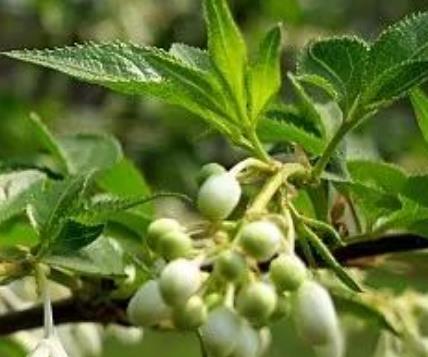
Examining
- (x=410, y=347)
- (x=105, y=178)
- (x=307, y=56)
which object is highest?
(x=307, y=56)

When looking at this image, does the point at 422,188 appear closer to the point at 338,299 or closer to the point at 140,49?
the point at 140,49

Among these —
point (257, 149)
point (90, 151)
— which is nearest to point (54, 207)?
point (257, 149)

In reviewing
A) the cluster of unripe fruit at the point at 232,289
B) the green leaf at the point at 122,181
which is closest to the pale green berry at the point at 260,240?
the cluster of unripe fruit at the point at 232,289

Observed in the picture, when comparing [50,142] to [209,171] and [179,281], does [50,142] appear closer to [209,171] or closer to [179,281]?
[209,171]

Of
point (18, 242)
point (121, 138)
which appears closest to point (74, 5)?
point (121, 138)

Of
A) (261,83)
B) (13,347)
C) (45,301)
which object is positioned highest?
(261,83)

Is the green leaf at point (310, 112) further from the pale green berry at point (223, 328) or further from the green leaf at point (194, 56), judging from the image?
the pale green berry at point (223, 328)

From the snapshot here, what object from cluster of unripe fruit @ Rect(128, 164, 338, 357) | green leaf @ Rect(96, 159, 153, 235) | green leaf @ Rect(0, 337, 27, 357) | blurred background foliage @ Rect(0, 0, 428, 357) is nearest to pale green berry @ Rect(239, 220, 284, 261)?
cluster of unripe fruit @ Rect(128, 164, 338, 357)
